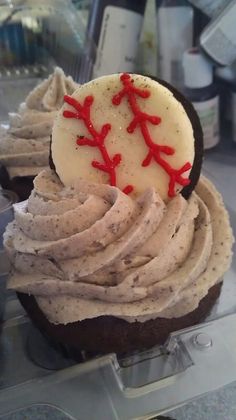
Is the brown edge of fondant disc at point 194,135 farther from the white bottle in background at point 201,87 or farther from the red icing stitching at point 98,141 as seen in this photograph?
the white bottle in background at point 201,87

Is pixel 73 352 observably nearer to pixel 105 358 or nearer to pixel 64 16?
pixel 105 358

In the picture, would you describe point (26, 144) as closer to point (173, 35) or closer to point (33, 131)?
point (33, 131)

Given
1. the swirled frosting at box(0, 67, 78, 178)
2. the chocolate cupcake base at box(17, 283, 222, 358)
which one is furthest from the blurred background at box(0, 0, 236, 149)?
the chocolate cupcake base at box(17, 283, 222, 358)

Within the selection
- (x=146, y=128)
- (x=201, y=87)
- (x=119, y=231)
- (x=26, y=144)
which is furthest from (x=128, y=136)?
(x=201, y=87)

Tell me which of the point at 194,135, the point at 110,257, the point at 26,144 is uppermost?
the point at 194,135

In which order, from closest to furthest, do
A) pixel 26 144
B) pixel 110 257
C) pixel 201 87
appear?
pixel 110 257, pixel 26 144, pixel 201 87

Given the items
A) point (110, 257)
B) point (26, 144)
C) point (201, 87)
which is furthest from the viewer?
point (201, 87)

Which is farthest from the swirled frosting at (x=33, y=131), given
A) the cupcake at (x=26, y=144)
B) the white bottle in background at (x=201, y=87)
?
the white bottle in background at (x=201, y=87)
